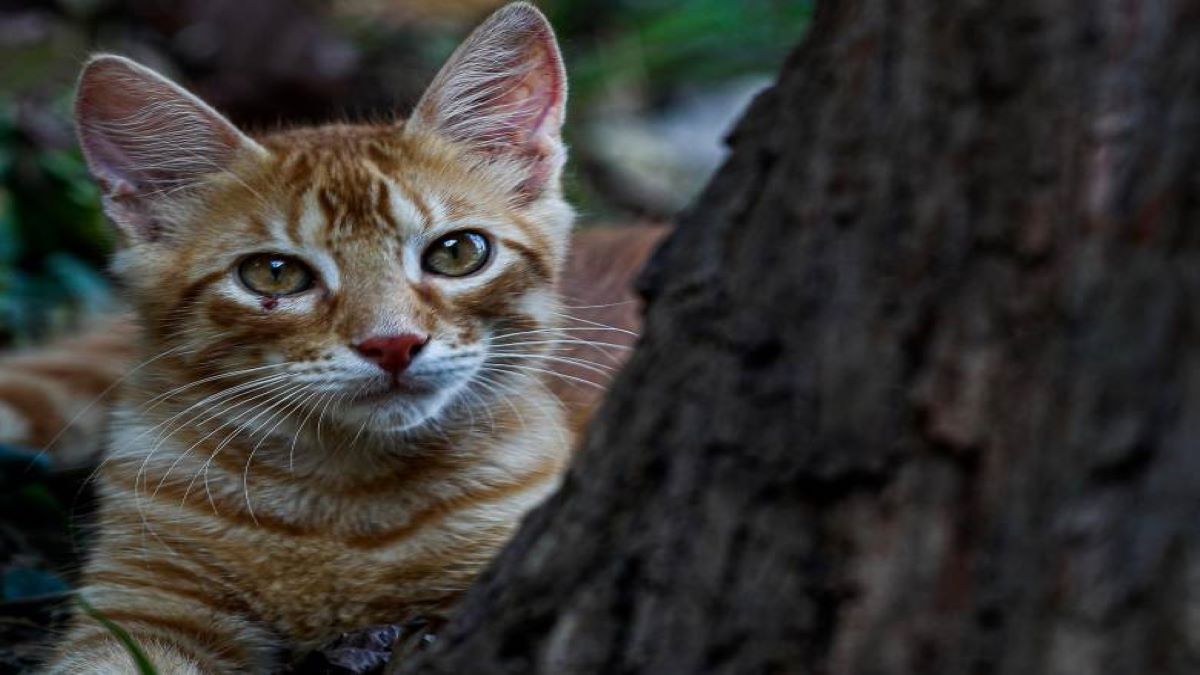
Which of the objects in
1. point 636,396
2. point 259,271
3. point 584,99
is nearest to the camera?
point 636,396

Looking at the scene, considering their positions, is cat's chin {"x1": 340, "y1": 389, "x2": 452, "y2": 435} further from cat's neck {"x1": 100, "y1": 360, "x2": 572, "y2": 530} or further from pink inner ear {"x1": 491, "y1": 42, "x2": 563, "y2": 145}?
pink inner ear {"x1": 491, "y1": 42, "x2": 563, "y2": 145}

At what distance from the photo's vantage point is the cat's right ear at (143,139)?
3.13 metres

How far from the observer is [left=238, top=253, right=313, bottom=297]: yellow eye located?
9.70ft

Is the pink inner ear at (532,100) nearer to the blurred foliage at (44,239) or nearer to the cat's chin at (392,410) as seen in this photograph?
the cat's chin at (392,410)

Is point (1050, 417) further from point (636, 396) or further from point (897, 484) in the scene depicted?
point (636, 396)

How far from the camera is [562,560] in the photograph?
6.03ft

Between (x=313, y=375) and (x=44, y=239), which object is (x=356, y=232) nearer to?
(x=313, y=375)

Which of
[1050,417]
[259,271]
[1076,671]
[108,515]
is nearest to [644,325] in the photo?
[1050,417]

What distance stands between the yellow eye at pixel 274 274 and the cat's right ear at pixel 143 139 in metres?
0.31

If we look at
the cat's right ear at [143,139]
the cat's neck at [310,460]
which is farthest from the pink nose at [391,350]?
the cat's right ear at [143,139]

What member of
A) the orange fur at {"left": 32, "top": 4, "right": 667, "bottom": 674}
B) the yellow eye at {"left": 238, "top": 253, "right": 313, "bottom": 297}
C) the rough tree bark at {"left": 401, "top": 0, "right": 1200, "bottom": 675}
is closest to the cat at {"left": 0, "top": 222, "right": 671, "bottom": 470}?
the orange fur at {"left": 32, "top": 4, "right": 667, "bottom": 674}

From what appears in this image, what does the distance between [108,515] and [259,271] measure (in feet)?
2.21

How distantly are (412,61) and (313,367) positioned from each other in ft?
18.0

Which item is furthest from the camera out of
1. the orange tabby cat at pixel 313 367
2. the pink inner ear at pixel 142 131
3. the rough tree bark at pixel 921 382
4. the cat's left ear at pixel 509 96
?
the cat's left ear at pixel 509 96
